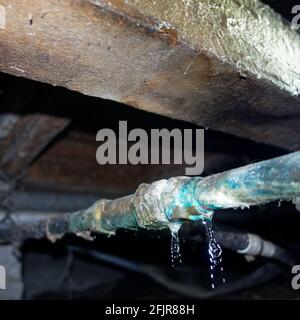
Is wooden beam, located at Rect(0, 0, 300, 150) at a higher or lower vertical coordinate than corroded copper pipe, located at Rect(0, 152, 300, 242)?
higher

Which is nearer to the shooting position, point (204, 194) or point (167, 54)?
point (204, 194)

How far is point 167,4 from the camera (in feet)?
2.36

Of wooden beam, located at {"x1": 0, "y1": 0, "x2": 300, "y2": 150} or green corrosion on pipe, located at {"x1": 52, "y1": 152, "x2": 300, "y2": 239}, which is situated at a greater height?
wooden beam, located at {"x1": 0, "y1": 0, "x2": 300, "y2": 150}

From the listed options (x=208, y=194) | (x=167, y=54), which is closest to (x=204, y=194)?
(x=208, y=194)

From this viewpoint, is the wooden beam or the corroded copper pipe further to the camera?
the wooden beam

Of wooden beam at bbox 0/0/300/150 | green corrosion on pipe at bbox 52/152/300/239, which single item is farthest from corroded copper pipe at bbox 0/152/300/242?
wooden beam at bbox 0/0/300/150

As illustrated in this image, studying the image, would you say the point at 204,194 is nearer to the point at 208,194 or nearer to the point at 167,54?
the point at 208,194

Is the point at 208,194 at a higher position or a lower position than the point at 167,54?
lower

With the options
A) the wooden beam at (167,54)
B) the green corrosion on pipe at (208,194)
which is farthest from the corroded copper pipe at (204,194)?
the wooden beam at (167,54)

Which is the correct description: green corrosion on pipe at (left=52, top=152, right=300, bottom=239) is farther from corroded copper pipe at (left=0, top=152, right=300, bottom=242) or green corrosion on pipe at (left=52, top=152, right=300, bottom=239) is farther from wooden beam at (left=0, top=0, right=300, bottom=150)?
wooden beam at (left=0, top=0, right=300, bottom=150)

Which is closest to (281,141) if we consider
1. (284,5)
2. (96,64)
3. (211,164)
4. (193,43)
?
(284,5)

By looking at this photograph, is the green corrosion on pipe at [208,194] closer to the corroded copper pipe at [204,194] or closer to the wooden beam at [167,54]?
the corroded copper pipe at [204,194]

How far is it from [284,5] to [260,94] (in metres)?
0.26

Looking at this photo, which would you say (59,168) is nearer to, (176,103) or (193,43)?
(176,103)
